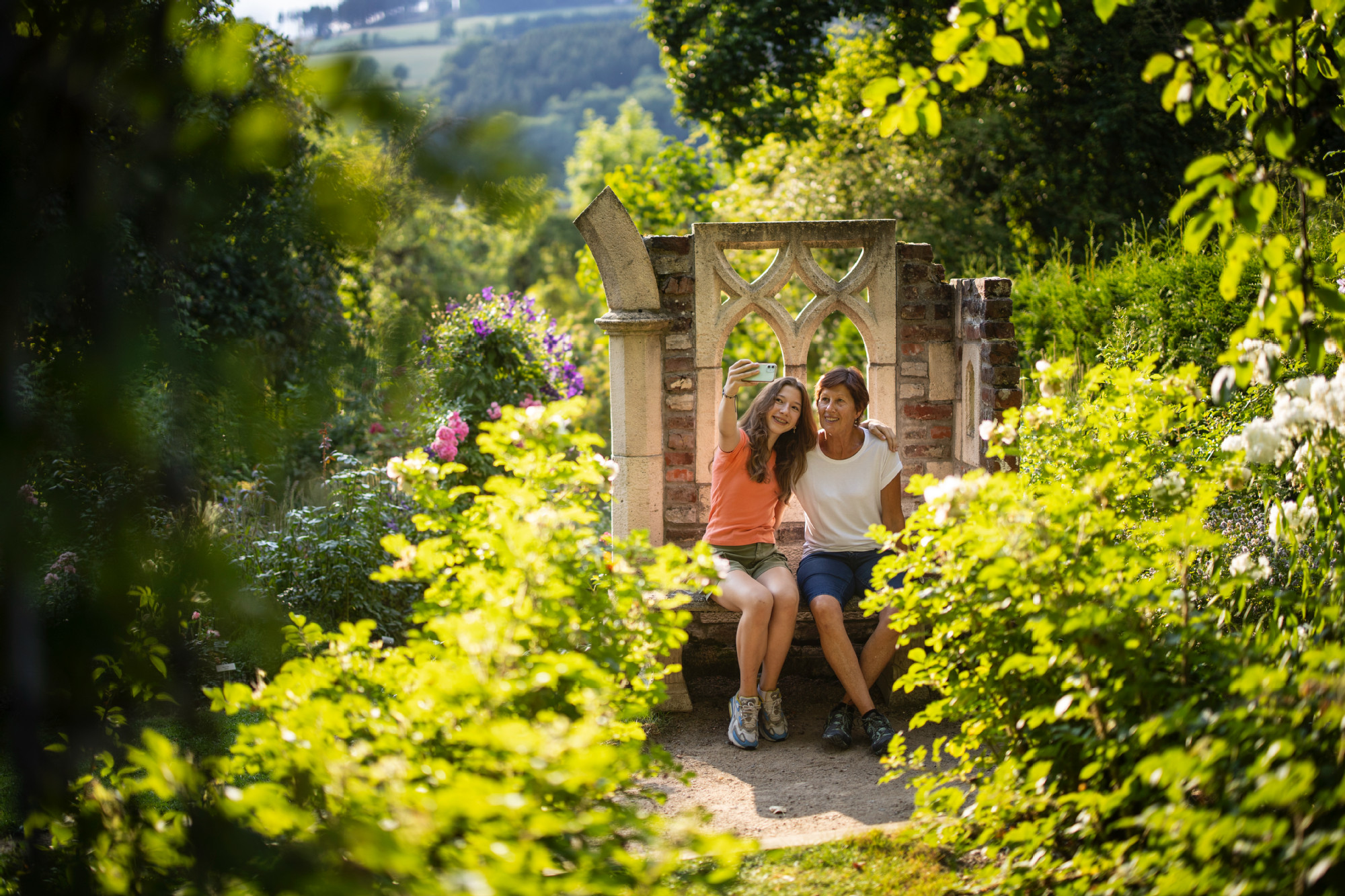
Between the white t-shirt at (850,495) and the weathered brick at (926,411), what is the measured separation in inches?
23.1

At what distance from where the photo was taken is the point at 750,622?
3.21 m

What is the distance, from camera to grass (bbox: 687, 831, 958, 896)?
2127mm

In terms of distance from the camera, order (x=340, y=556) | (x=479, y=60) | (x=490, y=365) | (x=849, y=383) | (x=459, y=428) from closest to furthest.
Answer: (x=479, y=60) < (x=849, y=383) < (x=340, y=556) < (x=459, y=428) < (x=490, y=365)

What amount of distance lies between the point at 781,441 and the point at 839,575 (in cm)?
54

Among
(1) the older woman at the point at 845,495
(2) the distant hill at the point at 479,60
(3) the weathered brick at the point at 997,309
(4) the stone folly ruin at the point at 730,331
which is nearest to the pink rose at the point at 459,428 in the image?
(4) the stone folly ruin at the point at 730,331

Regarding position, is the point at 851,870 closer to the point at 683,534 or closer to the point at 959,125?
the point at 683,534

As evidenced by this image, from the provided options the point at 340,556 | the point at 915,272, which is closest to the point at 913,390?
the point at 915,272

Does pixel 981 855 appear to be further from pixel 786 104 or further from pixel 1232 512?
pixel 786 104

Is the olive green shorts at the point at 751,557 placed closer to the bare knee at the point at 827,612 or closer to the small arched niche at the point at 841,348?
the bare knee at the point at 827,612

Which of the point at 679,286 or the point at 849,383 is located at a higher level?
the point at 679,286

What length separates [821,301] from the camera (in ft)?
12.9

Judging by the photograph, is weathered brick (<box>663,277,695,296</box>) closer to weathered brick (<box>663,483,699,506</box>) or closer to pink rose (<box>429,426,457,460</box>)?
weathered brick (<box>663,483,699,506</box>)

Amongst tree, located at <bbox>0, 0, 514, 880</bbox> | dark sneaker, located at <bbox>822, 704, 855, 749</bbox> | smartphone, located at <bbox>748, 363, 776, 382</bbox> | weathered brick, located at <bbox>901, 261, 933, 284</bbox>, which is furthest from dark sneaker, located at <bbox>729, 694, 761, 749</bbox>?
tree, located at <bbox>0, 0, 514, 880</bbox>

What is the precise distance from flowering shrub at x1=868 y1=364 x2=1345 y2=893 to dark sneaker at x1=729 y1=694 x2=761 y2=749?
1050 mm
